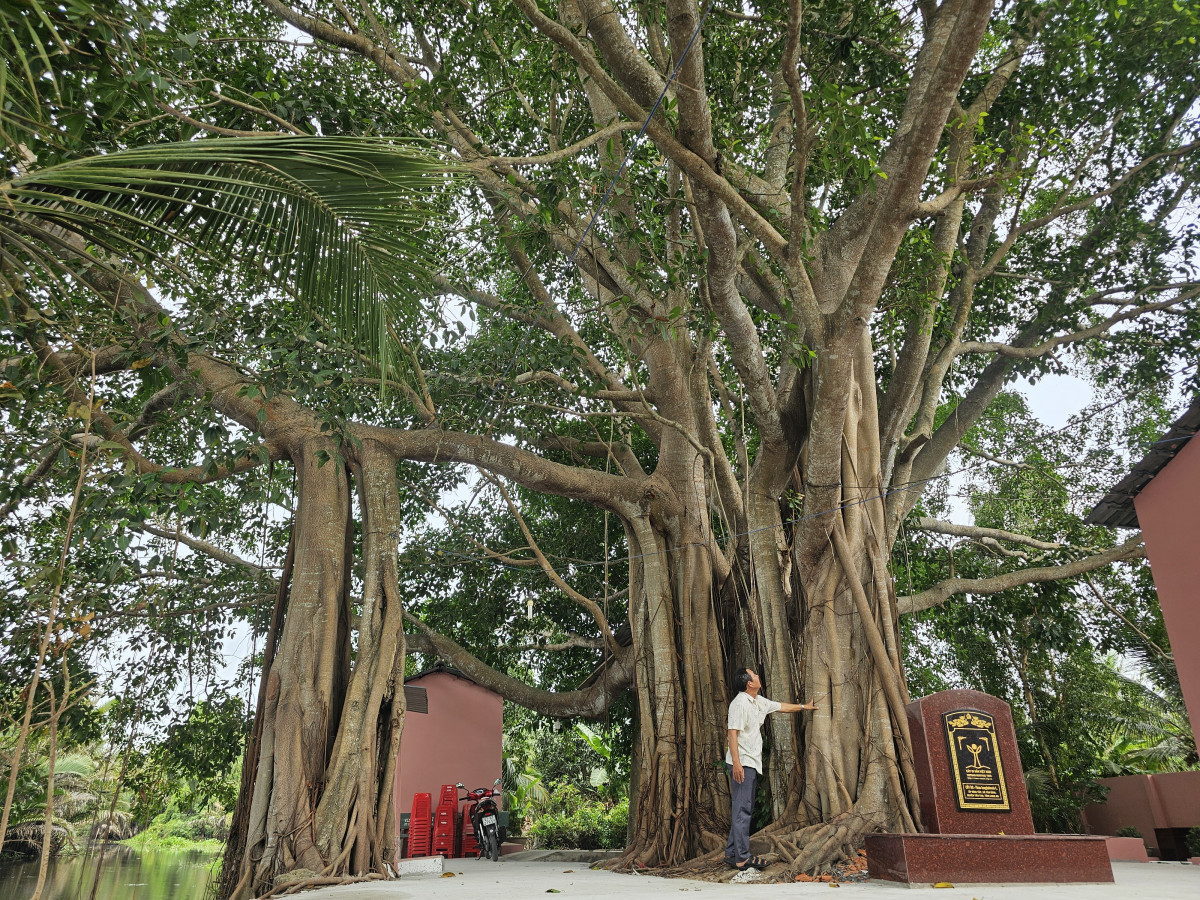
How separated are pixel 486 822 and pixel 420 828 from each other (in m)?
0.58

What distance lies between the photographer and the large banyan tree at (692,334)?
14.1 ft

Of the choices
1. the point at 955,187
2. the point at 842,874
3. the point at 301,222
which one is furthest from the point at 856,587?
the point at 301,222

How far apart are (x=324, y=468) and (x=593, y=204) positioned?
8.43 feet

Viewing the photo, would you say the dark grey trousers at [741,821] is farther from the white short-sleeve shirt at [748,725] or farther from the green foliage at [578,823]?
the green foliage at [578,823]

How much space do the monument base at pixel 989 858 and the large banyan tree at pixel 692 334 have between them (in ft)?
2.18

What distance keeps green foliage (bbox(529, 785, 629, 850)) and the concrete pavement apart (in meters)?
5.61

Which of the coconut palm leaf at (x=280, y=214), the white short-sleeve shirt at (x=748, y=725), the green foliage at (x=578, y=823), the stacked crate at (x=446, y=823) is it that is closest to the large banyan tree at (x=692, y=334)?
the white short-sleeve shirt at (x=748, y=725)

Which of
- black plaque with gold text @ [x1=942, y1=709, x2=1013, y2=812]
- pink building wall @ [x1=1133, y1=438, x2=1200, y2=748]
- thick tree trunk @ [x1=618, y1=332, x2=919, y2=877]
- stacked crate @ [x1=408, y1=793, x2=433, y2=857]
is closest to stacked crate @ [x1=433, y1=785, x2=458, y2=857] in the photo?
stacked crate @ [x1=408, y1=793, x2=433, y2=857]

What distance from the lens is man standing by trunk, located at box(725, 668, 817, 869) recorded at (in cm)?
434

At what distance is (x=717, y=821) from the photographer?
5324mm

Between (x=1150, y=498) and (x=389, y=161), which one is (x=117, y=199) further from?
(x=1150, y=498)

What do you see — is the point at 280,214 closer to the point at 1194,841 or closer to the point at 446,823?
the point at 446,823

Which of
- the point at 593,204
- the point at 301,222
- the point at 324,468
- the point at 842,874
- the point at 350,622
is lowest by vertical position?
the point at 842,874

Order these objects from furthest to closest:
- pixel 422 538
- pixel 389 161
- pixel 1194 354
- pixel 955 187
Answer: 1. pixel 422 538
2. pixel 1194 354
3. pixel 955 187
4. pixel 389 161
